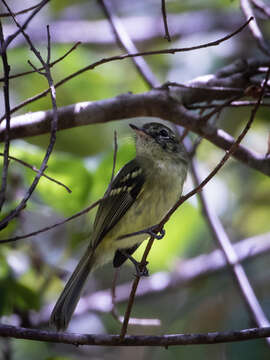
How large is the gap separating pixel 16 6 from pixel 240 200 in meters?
3.15

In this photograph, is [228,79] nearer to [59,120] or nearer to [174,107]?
[174,107]

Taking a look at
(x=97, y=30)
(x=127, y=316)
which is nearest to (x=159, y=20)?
(x=97, y=30)

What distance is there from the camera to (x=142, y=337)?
2.07 m

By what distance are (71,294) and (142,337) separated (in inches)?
42.2

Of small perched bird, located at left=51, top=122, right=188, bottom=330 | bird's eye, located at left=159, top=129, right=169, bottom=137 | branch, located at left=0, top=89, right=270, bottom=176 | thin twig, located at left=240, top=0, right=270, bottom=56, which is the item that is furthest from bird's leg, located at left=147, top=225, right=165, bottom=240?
thin twig, located at left=240, top=0, right=270, bottom=56

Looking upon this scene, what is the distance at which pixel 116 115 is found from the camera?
2926mm

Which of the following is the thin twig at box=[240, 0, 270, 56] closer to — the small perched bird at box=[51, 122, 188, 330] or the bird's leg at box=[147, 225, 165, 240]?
the small perched bird at box=[51, 122, 188, 330]

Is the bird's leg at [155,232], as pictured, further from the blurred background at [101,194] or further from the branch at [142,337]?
the blurred background at [101,194]

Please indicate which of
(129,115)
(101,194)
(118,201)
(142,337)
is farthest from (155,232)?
(101,194)

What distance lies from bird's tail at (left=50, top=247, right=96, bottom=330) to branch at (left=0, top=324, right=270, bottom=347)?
0.78 metres

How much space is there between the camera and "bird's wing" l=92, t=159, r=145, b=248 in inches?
127

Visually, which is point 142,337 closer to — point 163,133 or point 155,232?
point 155,232

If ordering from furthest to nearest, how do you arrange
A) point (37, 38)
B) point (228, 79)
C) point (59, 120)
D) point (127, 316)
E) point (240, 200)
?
point (37, 38)
point (240, 200)
point (228, 79)
point (59, 120)
point (127, 316)

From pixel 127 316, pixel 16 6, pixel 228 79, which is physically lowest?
pixel 127 316
